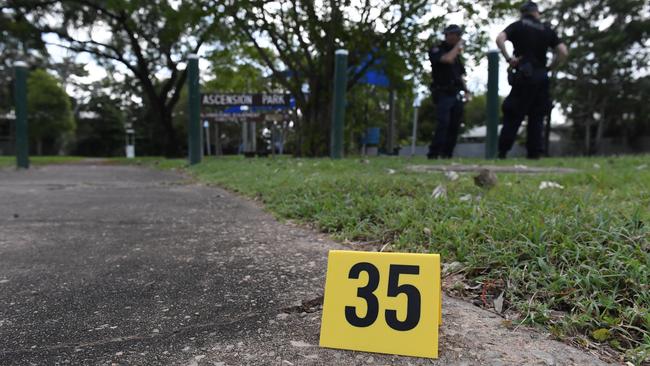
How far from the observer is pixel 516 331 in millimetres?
1288

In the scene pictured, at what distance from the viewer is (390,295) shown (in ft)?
4.08

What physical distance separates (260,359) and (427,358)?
42 centimetres

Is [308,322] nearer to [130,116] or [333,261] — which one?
[333,261]

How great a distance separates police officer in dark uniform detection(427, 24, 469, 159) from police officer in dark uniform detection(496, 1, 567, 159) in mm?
621

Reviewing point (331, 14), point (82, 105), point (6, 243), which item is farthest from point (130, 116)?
point (6, 243)

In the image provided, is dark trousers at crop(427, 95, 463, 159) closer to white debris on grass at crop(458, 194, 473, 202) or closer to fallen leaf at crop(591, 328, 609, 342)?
white debris on grass at crop(458, 194, 473, 202)

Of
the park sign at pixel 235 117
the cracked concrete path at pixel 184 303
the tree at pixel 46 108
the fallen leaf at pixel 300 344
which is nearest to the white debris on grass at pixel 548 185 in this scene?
the cracked concrete path at pixel 184 303

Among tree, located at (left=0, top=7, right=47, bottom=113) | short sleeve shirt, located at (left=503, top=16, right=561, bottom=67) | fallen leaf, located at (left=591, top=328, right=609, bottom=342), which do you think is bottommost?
fallen leaf, located at (left=591, top=328, right=609, bottom=342)

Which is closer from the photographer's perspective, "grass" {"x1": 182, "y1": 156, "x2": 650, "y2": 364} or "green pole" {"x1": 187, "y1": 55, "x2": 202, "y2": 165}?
"grass" {"x1": 182, "y1": 156, "x2": 650, "y2": 364}

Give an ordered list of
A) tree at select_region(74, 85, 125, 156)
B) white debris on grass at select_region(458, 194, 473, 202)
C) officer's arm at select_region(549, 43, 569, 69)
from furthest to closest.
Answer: tree at select_region(74, 85, 125, 156)
officer's arm at select_region(549, 43, 569, 69)
white debris on grass at select_region(458, 194, 473, 202)

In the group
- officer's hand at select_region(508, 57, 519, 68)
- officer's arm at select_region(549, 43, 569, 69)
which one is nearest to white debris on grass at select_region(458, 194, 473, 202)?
officer's hand at select_region(508, 57, 519, 68)

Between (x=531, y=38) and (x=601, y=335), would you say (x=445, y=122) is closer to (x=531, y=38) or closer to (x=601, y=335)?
(x=531, y=38)

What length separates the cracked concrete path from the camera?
118cm

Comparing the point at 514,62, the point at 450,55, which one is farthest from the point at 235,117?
the point at 514,62
